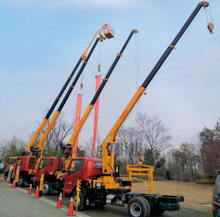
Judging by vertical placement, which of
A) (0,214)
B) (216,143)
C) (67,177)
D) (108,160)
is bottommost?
(0,214)

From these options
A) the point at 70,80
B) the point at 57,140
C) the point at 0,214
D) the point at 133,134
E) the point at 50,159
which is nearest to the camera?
the point at 0,214

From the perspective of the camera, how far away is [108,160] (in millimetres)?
9641

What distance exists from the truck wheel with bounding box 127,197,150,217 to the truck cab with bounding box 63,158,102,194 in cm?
268

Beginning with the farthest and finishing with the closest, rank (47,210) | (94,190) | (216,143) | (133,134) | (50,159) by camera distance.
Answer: (133,134) < (216,143) < (50,159) < (94,190) < (47,210)

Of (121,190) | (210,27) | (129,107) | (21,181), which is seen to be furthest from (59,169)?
(210,27)

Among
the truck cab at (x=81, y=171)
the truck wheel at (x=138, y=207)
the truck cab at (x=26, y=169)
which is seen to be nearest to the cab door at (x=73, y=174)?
the truck cab at (x=81, y=171)

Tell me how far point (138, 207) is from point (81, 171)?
3.37 m

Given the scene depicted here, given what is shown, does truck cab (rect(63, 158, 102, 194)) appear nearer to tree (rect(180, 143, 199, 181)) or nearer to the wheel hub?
the wheel hub

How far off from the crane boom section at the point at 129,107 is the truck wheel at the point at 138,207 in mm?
2285

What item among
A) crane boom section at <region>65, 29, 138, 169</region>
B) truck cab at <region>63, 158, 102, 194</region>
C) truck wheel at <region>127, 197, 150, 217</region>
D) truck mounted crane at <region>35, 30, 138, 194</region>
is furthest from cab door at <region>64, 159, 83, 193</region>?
crane boom section at <region>65, 29, 138, 169</region>

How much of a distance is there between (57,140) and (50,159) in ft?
98.9

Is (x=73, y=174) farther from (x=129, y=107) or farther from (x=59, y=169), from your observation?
(x=59, y=169)

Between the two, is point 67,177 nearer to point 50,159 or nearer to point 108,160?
point 108,160

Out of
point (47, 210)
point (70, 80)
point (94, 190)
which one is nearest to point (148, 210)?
point (94, 190)
